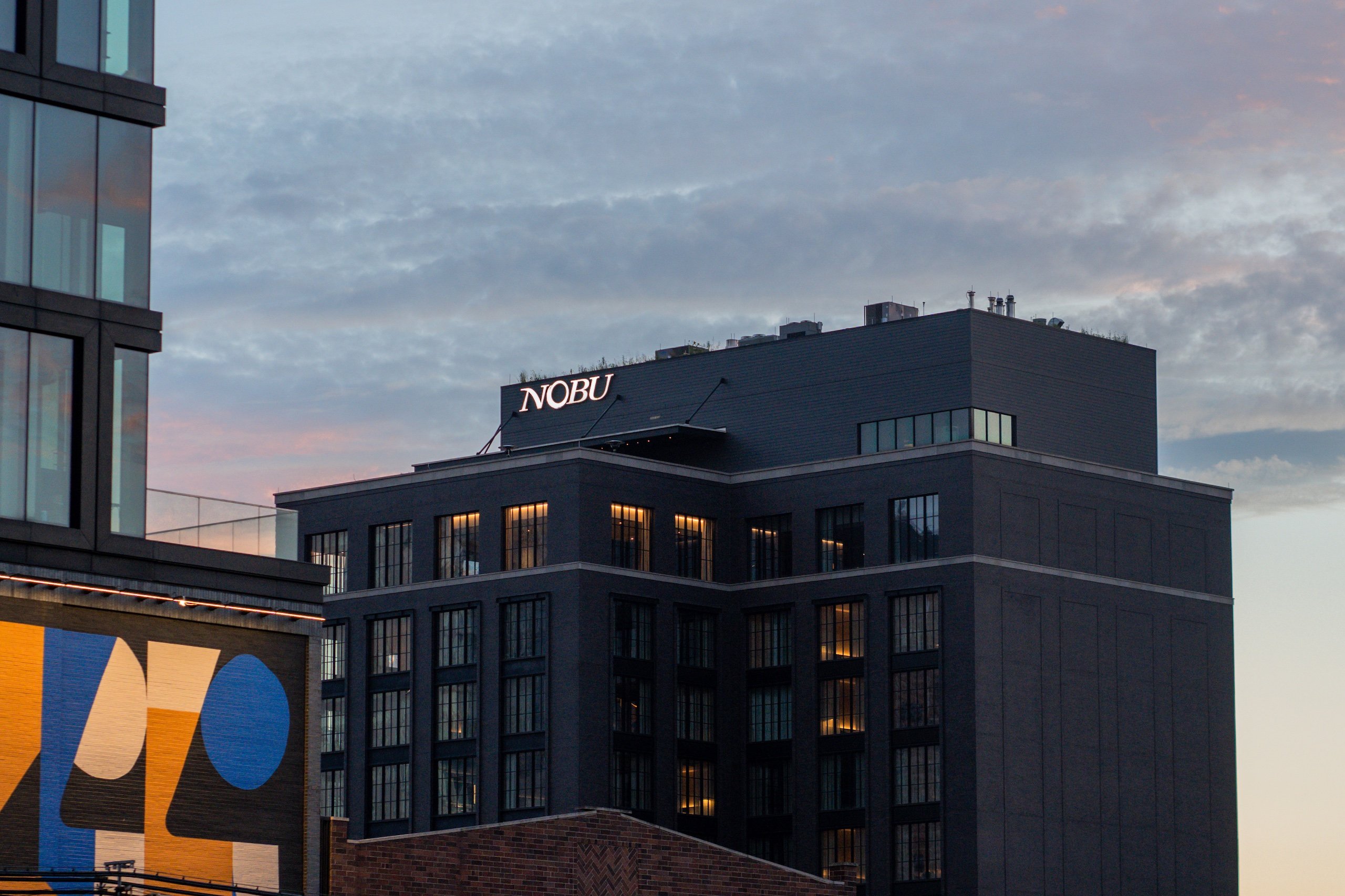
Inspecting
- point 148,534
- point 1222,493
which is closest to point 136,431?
point 148,534

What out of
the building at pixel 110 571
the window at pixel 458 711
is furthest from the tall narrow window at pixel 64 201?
the window at pixel 458 711

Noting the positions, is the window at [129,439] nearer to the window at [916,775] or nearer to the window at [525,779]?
the window at [525,779]

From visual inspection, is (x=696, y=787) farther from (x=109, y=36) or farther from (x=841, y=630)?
(x=109, y=36)

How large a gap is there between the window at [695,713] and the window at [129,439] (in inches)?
2672

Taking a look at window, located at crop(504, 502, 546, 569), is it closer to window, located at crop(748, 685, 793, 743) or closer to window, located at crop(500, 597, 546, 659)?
window, located at crop(500, 597, 546, 659)

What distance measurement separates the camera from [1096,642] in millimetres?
124750

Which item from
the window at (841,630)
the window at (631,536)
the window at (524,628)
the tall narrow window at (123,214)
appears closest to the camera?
the tall narrow window at (123,214)

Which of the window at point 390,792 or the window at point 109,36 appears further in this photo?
the window at point 390,792

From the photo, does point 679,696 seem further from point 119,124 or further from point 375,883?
point 119,124

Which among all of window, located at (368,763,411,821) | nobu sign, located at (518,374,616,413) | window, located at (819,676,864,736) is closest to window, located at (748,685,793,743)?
window, located at (819,676,864,736)

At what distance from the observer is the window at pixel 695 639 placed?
419 feet

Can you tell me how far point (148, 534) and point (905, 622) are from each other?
6621 cm

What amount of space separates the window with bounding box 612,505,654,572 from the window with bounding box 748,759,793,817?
1175 centimetres

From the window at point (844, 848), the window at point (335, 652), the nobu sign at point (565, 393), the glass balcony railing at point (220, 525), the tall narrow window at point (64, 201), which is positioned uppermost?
the nobu sign at point (565, 393)
